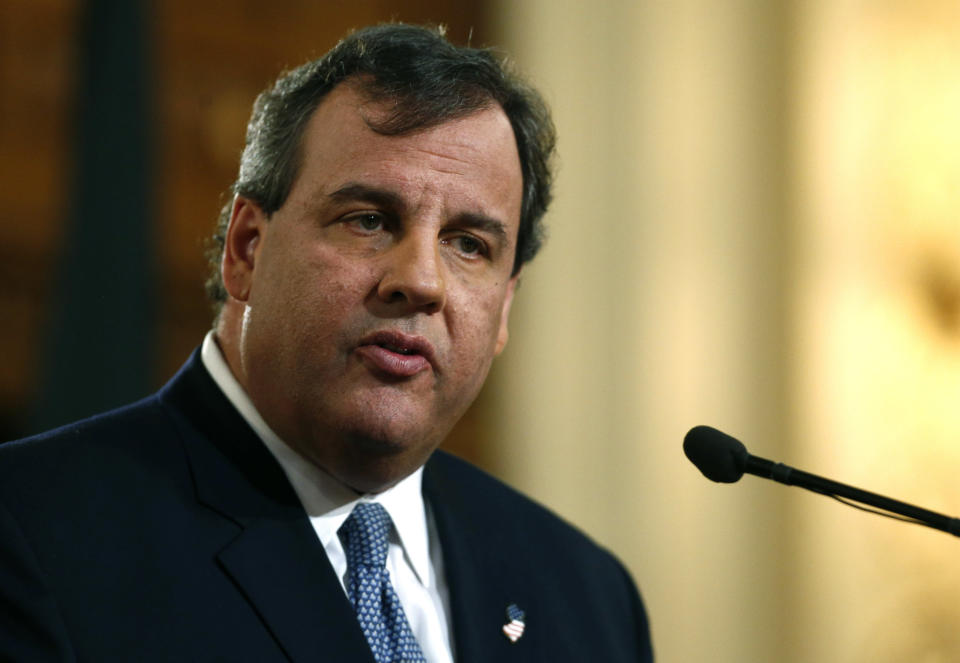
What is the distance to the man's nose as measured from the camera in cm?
190

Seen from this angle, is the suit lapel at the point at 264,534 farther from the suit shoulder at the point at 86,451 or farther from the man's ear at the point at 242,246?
the man's ear at the point at 242,246

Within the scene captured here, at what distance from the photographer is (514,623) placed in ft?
7.33

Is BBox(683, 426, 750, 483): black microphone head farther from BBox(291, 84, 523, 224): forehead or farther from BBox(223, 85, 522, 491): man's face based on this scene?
BBox(291, 84, 523, 224): forehead

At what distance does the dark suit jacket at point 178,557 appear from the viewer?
1704 millimetres

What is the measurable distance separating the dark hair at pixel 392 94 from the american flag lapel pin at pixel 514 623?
0.75 m

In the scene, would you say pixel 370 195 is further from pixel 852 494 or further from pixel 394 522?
pixel 852 494

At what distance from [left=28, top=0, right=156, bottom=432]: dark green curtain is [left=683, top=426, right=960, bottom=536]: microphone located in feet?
7.11

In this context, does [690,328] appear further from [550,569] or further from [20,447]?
[20,447]

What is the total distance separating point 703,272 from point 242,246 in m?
3.48

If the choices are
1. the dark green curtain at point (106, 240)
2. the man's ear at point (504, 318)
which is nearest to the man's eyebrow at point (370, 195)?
the man's ear at point (504, 318)

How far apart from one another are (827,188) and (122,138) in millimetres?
2854

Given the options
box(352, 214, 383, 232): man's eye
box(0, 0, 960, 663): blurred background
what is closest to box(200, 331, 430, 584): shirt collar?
box(352, 214, 383, 232): man's eye

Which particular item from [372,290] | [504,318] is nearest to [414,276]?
[372,290]

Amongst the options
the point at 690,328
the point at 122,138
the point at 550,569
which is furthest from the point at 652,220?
the point at 550,569
